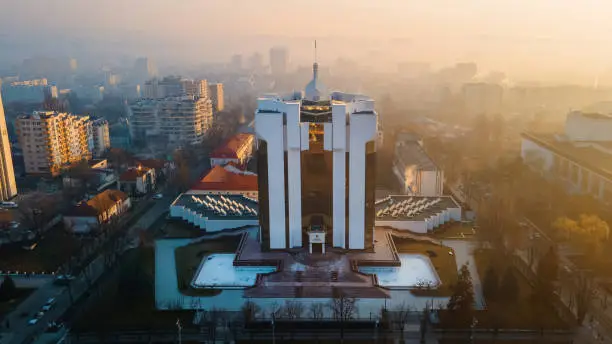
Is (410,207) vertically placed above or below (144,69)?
below

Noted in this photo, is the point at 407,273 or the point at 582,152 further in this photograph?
the point at 582,152

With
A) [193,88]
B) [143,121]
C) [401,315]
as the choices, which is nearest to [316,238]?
[401,315]

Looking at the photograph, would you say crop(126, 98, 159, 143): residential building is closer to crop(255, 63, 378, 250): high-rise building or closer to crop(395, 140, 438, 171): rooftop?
crop(395, 140, 438, 171): rooftop

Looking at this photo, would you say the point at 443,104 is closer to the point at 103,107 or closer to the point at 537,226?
the point at 103,107

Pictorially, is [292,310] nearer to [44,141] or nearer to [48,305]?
[48,305]

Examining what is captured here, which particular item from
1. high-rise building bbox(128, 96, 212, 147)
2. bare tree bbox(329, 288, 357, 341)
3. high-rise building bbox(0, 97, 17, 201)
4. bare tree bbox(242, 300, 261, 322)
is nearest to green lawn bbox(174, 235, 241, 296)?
bare tree bbox(242, 300, 261, 322)

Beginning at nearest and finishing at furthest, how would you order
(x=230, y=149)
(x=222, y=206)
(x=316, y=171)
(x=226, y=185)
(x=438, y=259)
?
(x=316, y=171) < (x=438, y=259) < (x=222, y=206) < (x=226, y=185) < (x=230, y=149)
